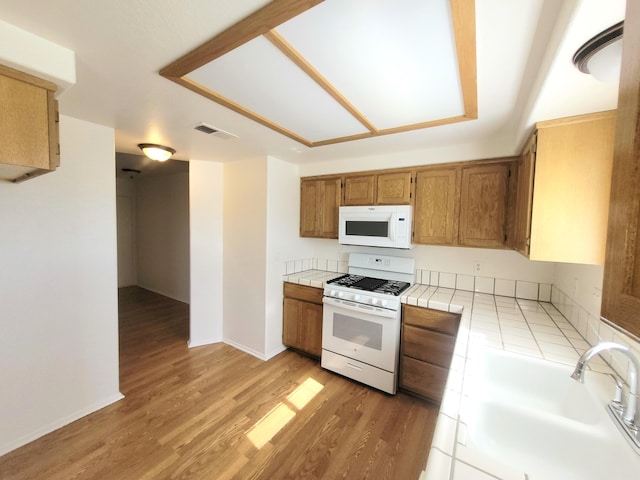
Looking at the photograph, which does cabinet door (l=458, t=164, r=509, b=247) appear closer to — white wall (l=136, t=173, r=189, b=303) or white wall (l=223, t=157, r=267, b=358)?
white wall (l=223, t=157, r=267, b=358)

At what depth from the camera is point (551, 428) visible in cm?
88

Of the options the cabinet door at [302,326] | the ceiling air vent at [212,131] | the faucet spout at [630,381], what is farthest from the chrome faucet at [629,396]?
the ceiling air vent at [212,131]

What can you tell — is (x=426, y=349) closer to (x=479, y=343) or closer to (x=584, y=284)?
(x=479, y=343)

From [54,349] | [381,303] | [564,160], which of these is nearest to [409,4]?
[564,160]

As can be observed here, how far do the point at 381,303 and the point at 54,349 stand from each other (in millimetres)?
2484

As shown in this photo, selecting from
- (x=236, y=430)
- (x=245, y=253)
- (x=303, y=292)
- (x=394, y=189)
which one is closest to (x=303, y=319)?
(x=303, y=292)

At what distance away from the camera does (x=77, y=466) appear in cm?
155

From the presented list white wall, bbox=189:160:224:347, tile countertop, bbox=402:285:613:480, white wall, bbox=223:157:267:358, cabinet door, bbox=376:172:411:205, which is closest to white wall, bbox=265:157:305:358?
white wall, bbox=223:157:267:358

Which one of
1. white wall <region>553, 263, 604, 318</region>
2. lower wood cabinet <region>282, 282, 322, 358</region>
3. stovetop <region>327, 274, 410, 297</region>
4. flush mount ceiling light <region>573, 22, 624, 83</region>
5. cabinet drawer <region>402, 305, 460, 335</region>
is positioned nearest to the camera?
flush mount ceiling light <region>573, 22, 624, 83</region>

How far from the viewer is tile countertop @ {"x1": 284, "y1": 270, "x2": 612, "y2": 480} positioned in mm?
650

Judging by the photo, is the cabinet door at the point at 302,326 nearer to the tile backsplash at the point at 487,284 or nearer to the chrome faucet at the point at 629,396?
the tile backsplash at the point at 487,284

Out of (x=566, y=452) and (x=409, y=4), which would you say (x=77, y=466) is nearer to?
(x=566, y=452)

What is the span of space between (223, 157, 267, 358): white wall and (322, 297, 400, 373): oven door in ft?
2.68

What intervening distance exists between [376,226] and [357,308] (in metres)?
0.83
